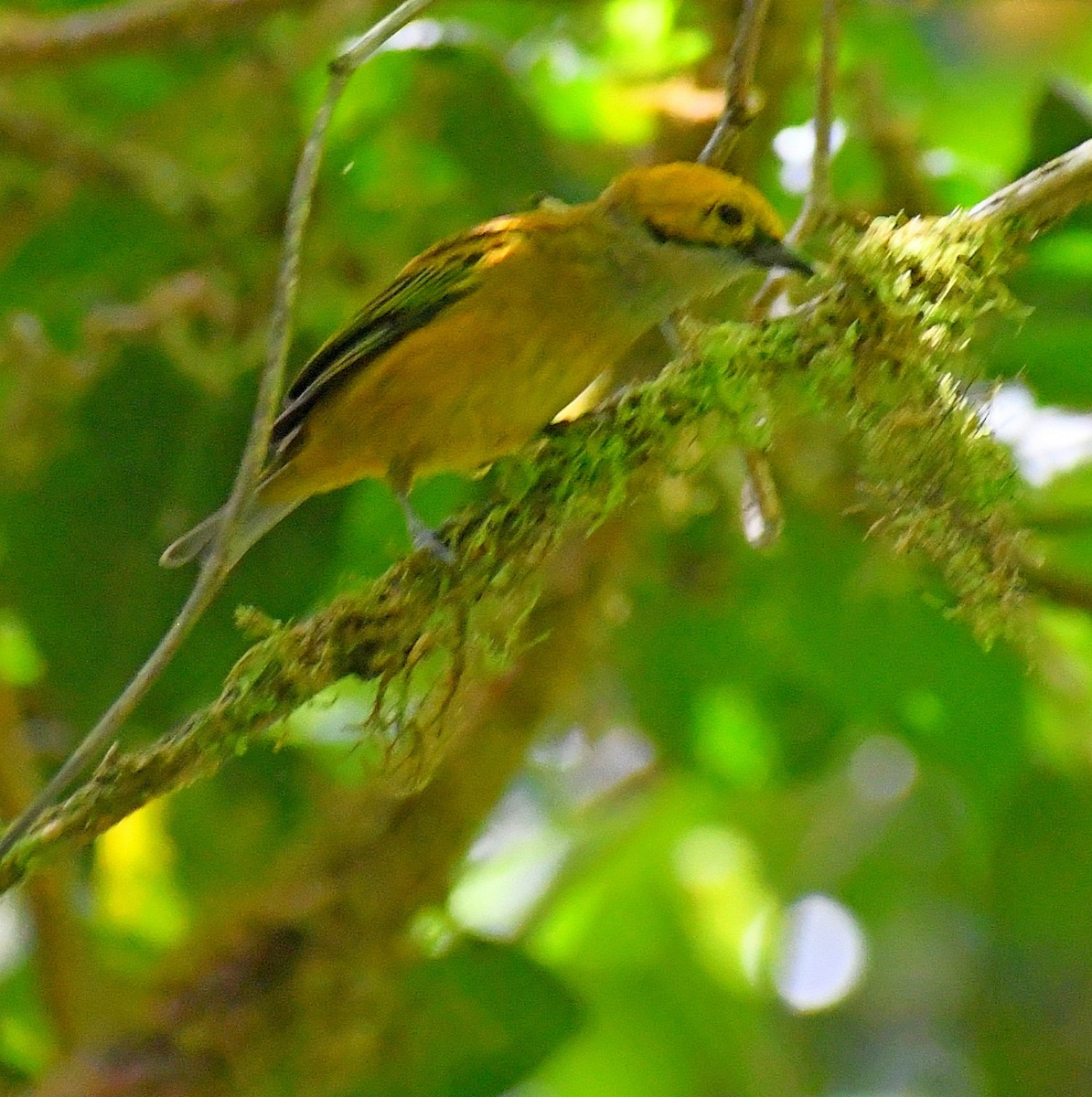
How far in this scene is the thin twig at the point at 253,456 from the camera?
5.41 ft

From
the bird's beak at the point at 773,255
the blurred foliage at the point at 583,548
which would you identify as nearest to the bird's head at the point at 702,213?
the bird's beak at the point at 773,255

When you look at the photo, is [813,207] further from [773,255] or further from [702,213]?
[702,213]

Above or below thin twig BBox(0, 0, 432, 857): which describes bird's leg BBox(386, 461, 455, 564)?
below

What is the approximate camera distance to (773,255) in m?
2.68

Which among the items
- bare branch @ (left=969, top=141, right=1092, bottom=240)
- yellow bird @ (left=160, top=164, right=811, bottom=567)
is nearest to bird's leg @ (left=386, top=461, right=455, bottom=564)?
yellow bird @ (left=160, top=164, right=811, bottom=567)

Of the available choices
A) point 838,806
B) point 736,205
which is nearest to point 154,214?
point 736,205

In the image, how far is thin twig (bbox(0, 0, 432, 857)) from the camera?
1647 mm

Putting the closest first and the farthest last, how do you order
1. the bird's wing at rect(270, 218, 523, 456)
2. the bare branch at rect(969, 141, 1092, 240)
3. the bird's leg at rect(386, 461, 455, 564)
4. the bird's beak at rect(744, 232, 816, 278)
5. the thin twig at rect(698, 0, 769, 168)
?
1. the bare branch at rect(969, 141, 1092, 240)
2. the bird's leg at rect(386, 461, 455, 564)
3. the thin twig at rect(698, 0, 769, 168)
4. the bird's beak at rect(744, 232, 816, 278)
5. the bird's wing at rect(270, 218, 523, 456)

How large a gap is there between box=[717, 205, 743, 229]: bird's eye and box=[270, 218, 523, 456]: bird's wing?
0.37 m

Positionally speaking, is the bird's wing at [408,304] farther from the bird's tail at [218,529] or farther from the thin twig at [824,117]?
the thin twig at [824,117]

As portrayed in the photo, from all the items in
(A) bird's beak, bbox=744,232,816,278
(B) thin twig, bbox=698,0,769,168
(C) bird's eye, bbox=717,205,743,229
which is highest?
(B) thin twig, bbox=698,0,769,168

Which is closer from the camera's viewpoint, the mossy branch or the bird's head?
the mossy branch

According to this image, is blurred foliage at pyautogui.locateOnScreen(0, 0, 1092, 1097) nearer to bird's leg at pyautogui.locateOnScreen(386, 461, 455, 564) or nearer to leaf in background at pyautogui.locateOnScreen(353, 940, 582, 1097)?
leaf in background at pyautogui.locateOnScreen(353, 940, 582, 1097)

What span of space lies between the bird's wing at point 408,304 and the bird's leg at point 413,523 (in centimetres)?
20
